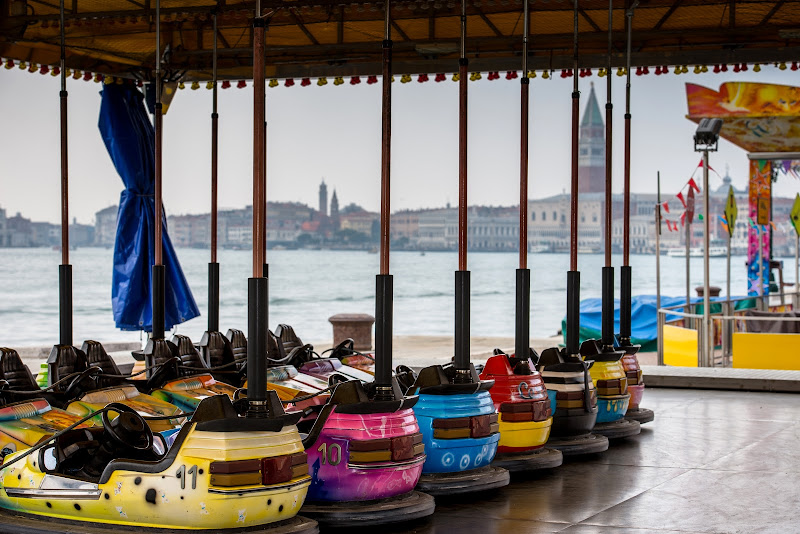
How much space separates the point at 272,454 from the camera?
12.1 ft

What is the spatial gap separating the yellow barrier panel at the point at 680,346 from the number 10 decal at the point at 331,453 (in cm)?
736

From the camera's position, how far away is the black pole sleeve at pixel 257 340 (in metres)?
3.79

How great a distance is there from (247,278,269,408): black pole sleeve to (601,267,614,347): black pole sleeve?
321 cm

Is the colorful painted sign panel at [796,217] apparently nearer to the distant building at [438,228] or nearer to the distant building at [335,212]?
the distant building at [335,212]

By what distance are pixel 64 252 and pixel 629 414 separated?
3.52m

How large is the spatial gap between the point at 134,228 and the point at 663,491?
4668mm

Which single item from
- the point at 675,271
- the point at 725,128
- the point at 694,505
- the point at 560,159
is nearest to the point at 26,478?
the point at 694,505

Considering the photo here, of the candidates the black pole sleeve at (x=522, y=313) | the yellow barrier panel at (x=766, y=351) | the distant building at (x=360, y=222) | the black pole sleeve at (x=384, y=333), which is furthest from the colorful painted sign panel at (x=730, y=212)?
the distant building at (x=360, y=222)

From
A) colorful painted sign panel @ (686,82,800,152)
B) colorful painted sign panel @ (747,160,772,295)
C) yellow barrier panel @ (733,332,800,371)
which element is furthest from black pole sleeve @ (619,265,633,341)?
colorful painted sign panel @ (747,160,772,295)

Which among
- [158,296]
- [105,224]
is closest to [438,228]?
[105,224]

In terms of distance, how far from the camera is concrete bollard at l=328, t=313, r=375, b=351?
36.3 ft

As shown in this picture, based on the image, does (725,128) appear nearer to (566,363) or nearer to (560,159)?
(566,363)

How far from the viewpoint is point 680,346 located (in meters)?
11.2

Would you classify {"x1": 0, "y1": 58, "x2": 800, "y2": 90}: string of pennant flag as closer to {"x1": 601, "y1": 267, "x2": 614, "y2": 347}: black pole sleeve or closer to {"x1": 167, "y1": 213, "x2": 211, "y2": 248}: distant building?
{"x1": 601, "y1": 267, "x2": 614, "y2": 347}: black pole sleeve
